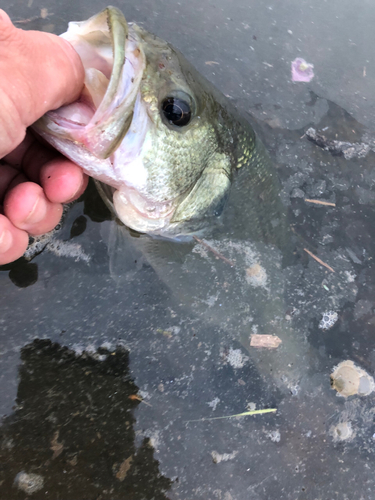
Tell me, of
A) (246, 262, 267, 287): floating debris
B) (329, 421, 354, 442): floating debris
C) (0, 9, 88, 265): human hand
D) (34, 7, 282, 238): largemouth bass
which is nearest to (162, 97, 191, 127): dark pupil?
(34, 7, 282, 238): largemouth bass

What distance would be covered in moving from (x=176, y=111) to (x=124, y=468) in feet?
5.92

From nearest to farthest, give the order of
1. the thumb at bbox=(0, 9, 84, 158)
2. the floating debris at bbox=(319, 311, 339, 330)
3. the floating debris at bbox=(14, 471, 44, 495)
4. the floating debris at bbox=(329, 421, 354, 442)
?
the thumb at bbox=(0, 9, 84, 158) → the floating debris at bbox=(14, 471, 44, 495) → the floating debris at bbox=(329, 421, 354, 442) → the floating debris at bbox=(319, 311, 339, 330)

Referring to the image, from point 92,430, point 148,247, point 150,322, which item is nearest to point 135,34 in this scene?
point 148,247

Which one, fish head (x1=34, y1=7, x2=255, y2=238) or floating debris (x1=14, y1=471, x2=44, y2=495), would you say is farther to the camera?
floating debris (x1=14, y1=471, x2=44, y2=495)

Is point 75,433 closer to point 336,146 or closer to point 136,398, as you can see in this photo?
point 136,398

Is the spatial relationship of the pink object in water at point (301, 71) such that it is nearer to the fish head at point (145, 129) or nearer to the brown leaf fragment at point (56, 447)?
the fish head at point (145, 129)

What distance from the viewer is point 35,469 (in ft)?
4.96

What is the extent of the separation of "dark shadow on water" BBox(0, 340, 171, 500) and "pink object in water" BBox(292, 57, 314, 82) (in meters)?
2.60

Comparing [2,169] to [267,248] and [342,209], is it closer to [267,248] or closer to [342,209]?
→ [267,248]

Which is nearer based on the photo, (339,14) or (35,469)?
(35,469)

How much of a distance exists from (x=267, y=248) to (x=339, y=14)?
2.38 meters

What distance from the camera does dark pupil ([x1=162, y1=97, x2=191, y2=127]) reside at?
1394mm

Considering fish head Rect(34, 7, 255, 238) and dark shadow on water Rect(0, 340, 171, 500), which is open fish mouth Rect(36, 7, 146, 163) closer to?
fish head Rect(34, 7, 255, 238)

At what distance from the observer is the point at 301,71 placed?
8.79 ft
